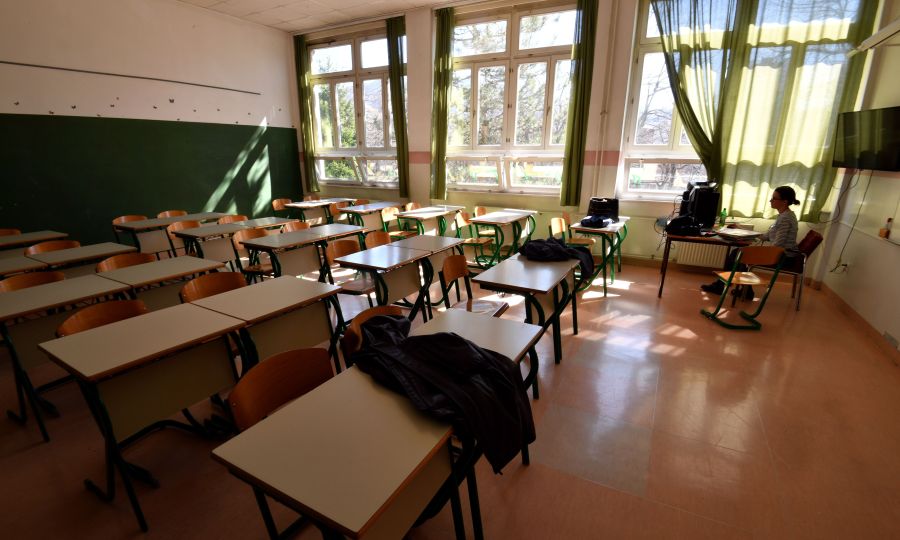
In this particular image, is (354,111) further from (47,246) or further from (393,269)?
(393,269)

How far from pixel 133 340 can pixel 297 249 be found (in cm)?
196

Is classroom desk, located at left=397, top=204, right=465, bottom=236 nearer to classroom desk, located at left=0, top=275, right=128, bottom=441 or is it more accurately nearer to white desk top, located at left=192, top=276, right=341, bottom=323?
white desk top, located at left=192, top=276, right=341, bottom=323

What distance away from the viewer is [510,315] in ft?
12.2

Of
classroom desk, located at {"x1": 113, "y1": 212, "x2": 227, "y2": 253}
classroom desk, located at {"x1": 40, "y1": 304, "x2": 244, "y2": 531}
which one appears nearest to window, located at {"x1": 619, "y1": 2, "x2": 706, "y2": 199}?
classroom desk, located at {"x1": 40, "y1": 304, "x2": 244, "y2": 531}

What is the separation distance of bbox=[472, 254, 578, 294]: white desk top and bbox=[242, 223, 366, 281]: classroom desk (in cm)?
170

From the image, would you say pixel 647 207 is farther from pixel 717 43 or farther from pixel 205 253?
pixel 205 253

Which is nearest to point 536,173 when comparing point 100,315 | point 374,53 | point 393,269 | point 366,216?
point 366,216

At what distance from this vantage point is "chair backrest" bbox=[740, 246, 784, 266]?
339 centimetres

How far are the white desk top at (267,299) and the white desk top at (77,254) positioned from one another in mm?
1795

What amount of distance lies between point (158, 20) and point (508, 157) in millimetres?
5108

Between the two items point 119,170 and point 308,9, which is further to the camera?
point 308,9

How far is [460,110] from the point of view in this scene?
20.1 ft

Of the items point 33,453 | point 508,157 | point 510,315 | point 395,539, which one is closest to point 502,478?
point 395,539

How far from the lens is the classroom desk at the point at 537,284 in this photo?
2441 millimetres
